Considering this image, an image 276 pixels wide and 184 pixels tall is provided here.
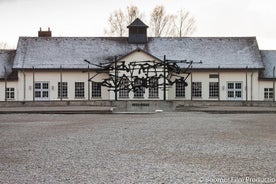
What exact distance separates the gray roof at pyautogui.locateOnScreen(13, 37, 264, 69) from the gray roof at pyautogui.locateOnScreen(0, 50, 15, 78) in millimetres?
1123

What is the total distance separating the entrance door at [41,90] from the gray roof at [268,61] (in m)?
18.4

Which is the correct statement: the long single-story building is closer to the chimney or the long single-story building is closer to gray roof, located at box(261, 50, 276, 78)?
gray roof, located at box(261, 50, 276, 78)

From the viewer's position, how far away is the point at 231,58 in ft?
159

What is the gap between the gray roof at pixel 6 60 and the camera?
47.6 meters

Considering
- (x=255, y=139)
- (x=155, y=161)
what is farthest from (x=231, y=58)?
(x=155, y=161)

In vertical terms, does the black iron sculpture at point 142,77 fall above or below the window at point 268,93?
above

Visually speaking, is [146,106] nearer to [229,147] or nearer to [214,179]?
[229,147]

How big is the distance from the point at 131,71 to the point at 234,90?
29.7 feet

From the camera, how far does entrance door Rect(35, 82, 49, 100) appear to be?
47062mm

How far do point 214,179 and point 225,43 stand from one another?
4203cm

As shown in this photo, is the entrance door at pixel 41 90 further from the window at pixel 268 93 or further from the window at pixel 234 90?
the window at pixel 268 93

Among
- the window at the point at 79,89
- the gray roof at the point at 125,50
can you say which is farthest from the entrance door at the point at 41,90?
the window at the point at 79,89

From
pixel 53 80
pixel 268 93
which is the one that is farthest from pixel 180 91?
pixel 53 80

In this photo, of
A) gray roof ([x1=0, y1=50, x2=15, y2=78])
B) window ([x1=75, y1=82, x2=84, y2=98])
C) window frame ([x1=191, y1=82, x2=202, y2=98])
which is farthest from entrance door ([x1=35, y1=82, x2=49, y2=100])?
window frame ([x1=191, y1=82, x2=202, y2=98])
